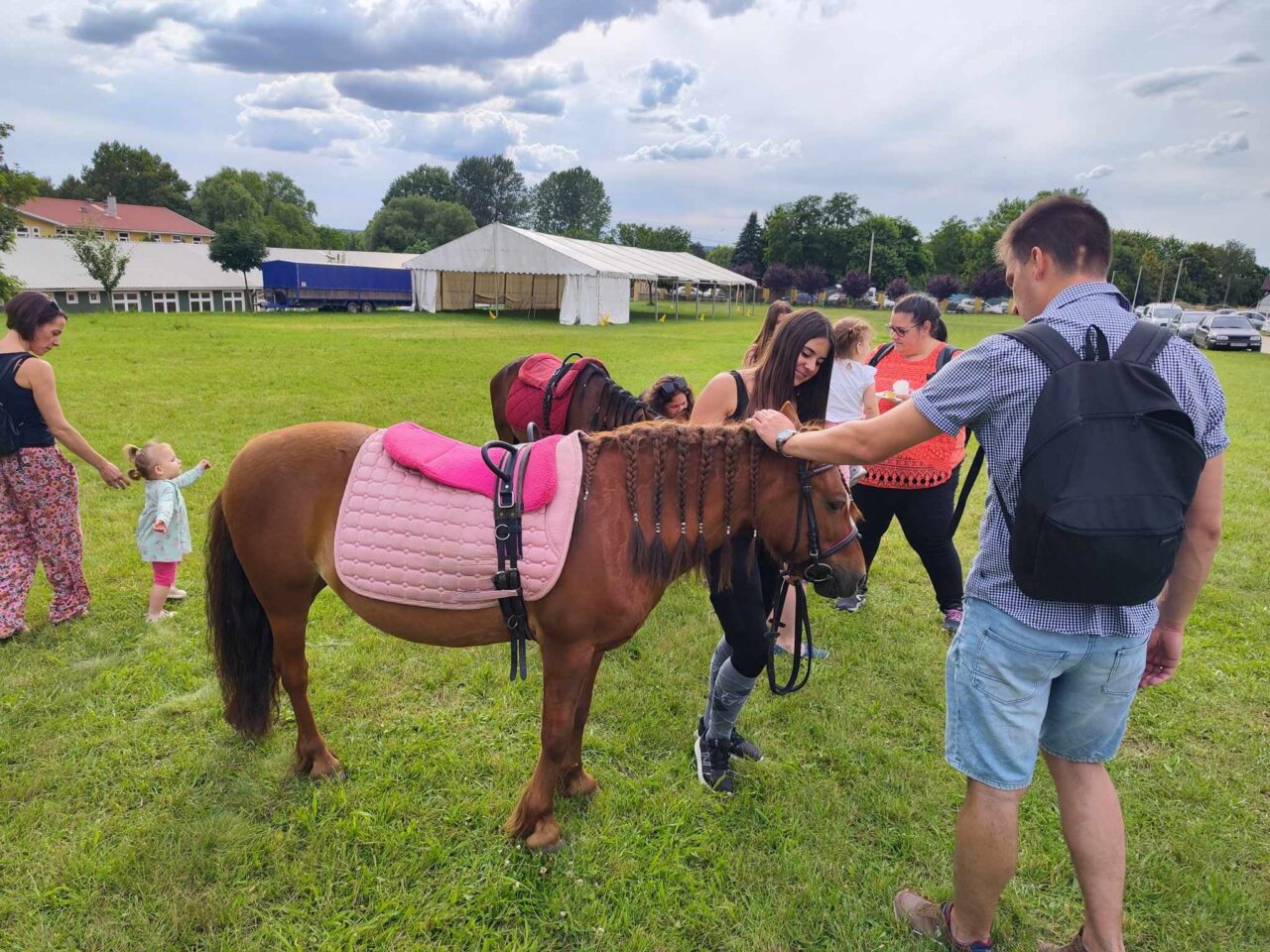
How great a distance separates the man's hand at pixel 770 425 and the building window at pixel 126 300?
50.1 metres

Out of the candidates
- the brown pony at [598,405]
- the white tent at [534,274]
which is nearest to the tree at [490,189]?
the white tent at [534,274]

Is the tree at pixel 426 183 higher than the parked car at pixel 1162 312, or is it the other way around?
the tree at pixel 426 183

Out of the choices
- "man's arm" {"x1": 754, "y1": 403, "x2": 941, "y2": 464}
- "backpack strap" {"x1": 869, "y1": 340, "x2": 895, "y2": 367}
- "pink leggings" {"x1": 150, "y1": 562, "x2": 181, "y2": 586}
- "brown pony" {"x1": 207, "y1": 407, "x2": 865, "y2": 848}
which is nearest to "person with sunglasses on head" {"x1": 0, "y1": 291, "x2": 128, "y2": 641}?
"pink leggings" {"x1": 150, "y1": 562, "x2": 181, "y2": 586}

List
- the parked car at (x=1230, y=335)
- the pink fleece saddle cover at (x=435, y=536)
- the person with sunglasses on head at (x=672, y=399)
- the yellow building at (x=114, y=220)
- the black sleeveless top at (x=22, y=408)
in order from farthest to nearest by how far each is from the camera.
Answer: the yellow building at (x=114, y=220), the parked car at (x=1230, y=335), the person with sunglasses on head at (x=672, y=399), the black sleeveless top at (x=22, y=408), the pink fleece saddle cover at (x=435, y=536)

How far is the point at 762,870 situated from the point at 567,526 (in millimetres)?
1647

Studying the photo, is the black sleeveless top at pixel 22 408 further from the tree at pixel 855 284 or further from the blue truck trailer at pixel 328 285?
the tree at pixel 855 284

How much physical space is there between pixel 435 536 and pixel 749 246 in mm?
78513

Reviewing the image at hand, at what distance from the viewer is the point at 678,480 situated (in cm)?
247

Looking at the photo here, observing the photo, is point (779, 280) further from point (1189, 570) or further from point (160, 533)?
point (1189, 570)

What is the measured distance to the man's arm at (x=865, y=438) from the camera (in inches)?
78.3

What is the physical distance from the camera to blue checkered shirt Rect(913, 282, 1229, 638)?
5.88ft

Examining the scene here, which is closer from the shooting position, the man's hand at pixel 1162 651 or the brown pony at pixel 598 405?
the man's hand at pixel 1162 651

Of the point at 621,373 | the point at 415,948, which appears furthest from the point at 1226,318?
the point at 415,948

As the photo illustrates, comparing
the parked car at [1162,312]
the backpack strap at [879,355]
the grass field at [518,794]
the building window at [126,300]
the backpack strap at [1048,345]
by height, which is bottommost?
the grass field at [518,794]
